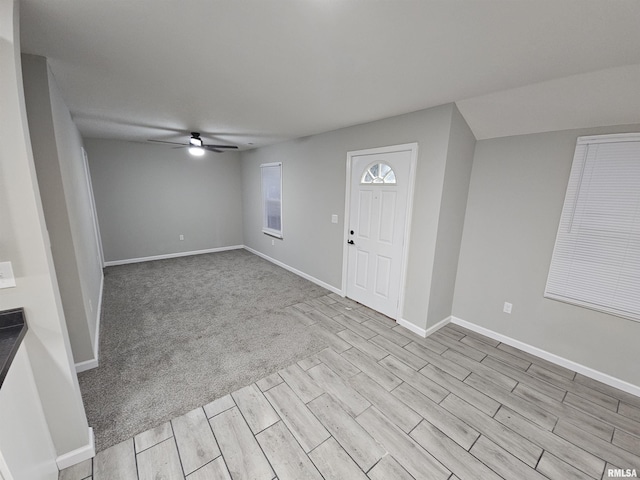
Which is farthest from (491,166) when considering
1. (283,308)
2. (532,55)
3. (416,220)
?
(283,308)

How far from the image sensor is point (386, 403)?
79.4 inches

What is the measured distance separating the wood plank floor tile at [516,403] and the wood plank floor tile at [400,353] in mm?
409

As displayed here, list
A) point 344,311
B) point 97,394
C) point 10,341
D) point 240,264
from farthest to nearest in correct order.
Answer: point 240,264, point 344,311, point 97,394, point 10,341

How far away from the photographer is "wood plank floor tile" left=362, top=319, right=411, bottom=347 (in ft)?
9.32

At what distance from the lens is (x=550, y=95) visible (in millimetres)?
2107

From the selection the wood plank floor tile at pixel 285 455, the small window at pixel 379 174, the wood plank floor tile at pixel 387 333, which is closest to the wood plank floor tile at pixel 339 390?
the wood plank floor tile at pixel 285 455

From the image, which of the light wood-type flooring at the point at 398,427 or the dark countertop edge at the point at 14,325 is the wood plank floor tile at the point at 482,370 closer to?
the light wood-type flooring at the point at 398,427

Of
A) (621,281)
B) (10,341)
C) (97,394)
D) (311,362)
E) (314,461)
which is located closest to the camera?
(10,341)

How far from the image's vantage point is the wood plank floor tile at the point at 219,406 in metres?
1.90

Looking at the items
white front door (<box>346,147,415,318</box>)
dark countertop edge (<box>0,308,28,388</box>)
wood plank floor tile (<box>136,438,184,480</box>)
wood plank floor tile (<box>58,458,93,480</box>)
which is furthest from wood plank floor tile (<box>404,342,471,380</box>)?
dark countertop edge (<box>0,308,28,388</box>)

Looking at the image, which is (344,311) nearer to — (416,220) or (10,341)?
(416,220)

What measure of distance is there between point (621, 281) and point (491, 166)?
1.48m

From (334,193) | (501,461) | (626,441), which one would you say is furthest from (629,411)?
(334,193)

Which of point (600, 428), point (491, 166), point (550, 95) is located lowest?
point (600, 428)
